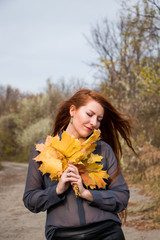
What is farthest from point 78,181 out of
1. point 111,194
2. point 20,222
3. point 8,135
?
point 8,135

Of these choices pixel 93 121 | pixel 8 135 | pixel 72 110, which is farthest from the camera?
A: pixel 8 135

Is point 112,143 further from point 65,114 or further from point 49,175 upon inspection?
point 49,175

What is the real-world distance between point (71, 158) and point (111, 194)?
0.38 metres

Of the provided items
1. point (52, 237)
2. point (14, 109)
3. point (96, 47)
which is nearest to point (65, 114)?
point (52, 237)

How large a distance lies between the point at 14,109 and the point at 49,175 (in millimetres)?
21518

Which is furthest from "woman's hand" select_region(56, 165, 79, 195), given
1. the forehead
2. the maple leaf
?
the forehead

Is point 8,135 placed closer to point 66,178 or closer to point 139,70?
point 139,70

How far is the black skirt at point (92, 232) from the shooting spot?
2.09 meters

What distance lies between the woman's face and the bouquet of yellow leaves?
20 cm

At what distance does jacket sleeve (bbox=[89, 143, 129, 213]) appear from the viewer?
215cm

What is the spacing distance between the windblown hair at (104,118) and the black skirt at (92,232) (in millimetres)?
651

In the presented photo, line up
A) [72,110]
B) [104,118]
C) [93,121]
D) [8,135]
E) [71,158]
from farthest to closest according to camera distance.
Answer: [8,135] < [104,118] < [72,110] < [93,121] < [71,158]

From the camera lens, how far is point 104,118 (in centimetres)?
286

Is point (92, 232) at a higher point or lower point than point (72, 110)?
lower
